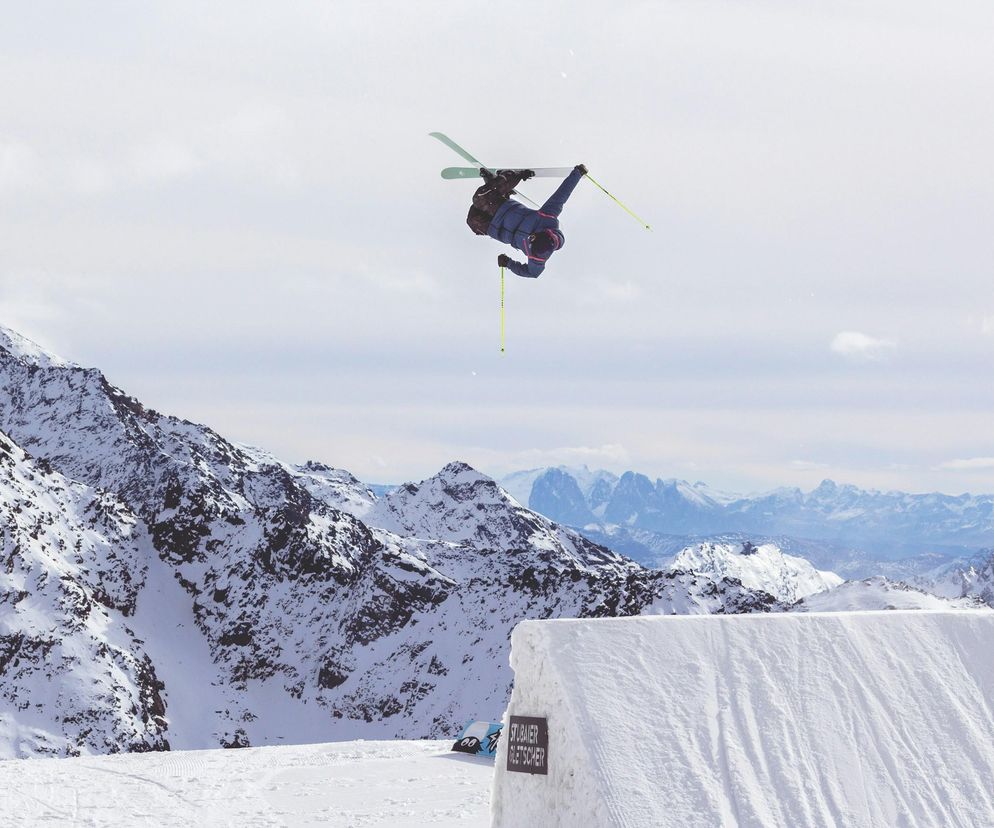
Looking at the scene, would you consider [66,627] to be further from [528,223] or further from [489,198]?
[528,223]

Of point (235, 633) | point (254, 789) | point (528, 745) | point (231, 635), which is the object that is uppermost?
point (528, 745)

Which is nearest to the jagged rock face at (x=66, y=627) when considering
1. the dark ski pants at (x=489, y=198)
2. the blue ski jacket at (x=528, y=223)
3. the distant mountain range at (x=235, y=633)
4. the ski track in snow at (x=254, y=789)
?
the distant mountain range at (x=235, y=633)

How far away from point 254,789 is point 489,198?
12.4 m

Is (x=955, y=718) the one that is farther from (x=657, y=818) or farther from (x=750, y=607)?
(x=750, y=607)

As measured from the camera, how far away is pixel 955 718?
1230 centimetres

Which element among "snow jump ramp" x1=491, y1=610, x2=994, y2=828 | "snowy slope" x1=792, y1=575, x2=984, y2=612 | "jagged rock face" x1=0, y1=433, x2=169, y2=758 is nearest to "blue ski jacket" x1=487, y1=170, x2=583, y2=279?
"snow jump ramp" x1=491, y1=610, x2=994, y2=828

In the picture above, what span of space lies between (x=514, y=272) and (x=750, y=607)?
129 metres

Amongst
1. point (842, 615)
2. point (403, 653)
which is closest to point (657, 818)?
point (842, 615)

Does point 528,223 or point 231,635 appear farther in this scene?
point 231,635

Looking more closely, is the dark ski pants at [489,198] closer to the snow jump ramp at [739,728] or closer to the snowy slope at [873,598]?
the snow jump ramp at [739,728]

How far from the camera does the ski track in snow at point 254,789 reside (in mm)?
18438

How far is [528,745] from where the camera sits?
11297 mm

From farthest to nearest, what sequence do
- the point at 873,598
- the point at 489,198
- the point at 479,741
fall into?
the point at 873,598 → the point at 479,741 → the point at 489,198

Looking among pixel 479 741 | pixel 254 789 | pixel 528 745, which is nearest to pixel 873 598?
pixel 479 741
